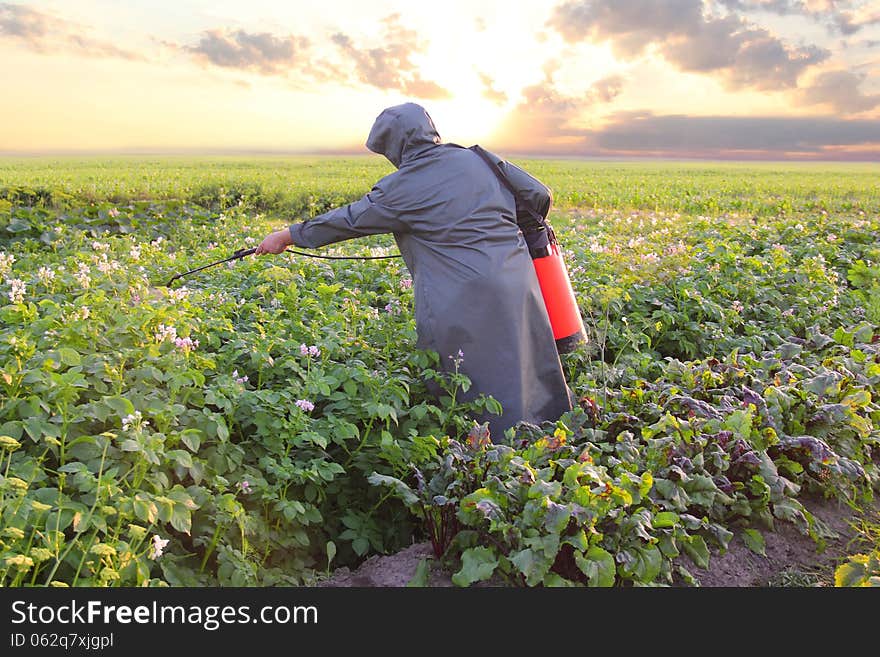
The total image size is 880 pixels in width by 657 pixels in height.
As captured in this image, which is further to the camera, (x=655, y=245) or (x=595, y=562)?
(x=655, y=245)

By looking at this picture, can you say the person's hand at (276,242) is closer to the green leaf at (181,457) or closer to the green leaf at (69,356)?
the green leaf at (69,356)

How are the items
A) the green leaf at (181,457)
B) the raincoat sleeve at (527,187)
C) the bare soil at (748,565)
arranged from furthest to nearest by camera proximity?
the raincoat sleeve at (527,187) → the bare soil at (748,565) → the green leaf at (181,457)

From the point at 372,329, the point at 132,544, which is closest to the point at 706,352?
the point at 372,329

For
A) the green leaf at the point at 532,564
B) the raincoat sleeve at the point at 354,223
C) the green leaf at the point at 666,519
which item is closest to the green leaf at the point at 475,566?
the green leaf at the point at 532,564

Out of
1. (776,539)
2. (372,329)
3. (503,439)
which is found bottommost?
(776,539)

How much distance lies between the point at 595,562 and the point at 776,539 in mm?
1332

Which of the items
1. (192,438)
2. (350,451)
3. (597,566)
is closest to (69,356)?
(192,438)

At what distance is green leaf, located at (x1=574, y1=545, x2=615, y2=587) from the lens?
8.98 feet

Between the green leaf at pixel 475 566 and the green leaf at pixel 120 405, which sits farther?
the green leaf at pixel 120 405

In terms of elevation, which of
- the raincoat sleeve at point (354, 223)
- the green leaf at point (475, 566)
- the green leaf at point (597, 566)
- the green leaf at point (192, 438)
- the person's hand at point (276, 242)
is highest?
the raincoat sleeve at point (354, 223)

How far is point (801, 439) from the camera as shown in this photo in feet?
12.4

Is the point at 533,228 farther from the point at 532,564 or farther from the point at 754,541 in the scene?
the point at 532,564

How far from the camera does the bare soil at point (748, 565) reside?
10.7 ft

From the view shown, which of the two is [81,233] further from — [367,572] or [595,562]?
[595,562]
